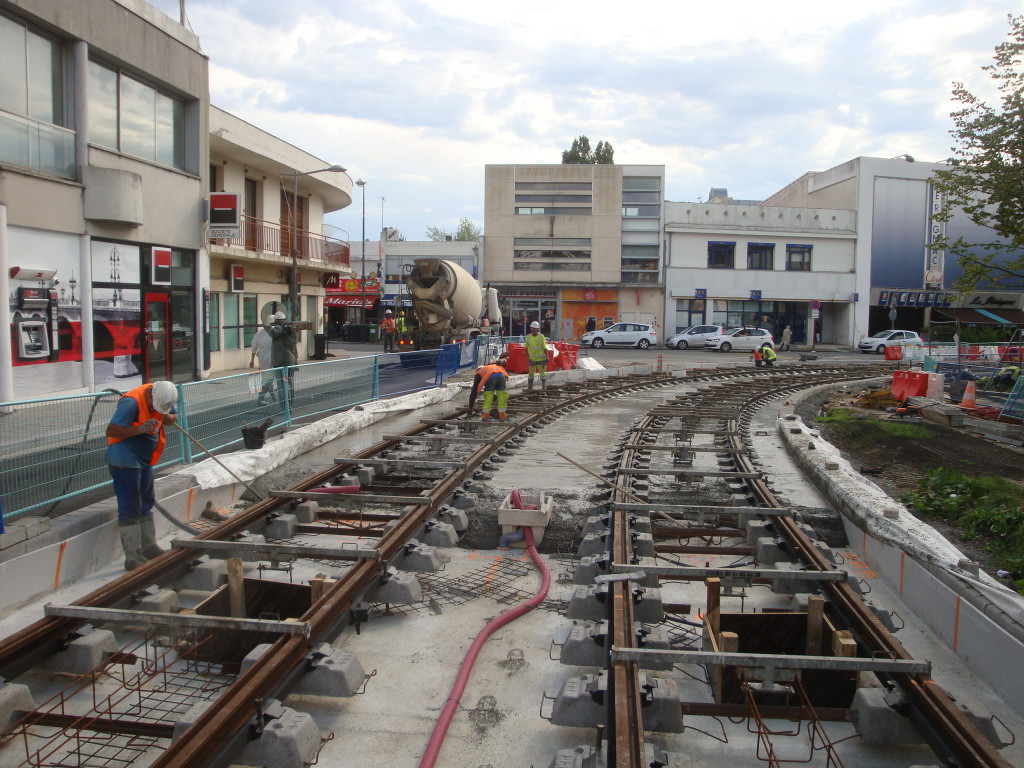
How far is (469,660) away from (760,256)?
4807 cm

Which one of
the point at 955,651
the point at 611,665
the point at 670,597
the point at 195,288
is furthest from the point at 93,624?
the point at 195,288

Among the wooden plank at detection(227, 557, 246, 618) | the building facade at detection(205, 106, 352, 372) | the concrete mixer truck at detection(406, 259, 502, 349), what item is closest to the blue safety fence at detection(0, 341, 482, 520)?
the wooden plank at detection(227, 557, 246, 618)

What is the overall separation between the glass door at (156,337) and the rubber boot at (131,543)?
35.6 ft

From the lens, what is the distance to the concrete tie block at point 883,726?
3.86m

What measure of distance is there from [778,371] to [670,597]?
2385cm

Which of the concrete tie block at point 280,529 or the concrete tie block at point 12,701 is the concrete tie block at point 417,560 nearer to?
the concrete tie block at point 280,529

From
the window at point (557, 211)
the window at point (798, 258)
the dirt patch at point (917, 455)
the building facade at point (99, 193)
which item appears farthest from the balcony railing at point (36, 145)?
the window at point (798, 258)

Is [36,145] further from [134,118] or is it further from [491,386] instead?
[491,386]

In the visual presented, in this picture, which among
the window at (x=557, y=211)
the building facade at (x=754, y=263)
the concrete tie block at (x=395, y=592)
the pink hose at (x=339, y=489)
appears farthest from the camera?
the window at (x=557, y=211)

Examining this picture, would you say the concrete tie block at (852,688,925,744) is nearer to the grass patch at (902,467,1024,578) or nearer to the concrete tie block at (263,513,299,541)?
the grass patch at (902,467,1024,578)

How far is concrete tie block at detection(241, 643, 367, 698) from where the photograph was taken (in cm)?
414

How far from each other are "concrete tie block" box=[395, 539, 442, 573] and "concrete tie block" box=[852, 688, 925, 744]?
318 cm

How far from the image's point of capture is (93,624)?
4.77m

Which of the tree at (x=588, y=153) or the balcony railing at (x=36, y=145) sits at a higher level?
the tree at (x=588, y=153)
